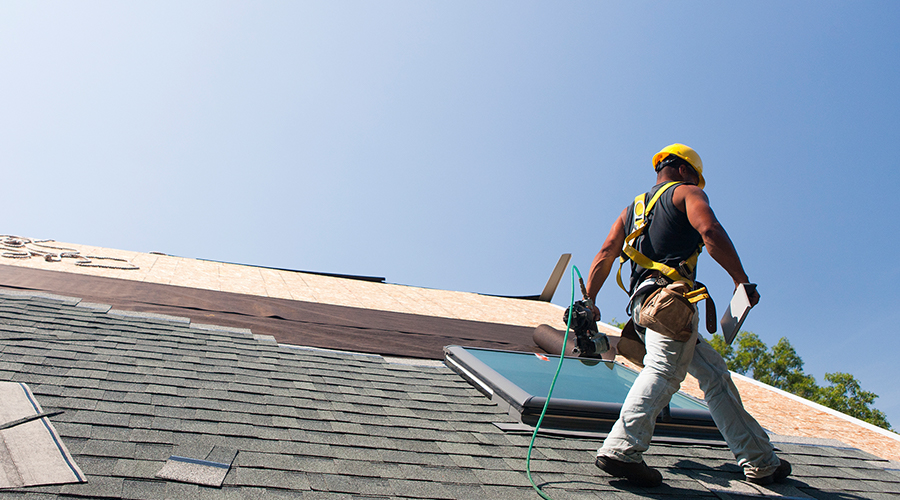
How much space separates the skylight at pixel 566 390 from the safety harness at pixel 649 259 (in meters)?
0.72

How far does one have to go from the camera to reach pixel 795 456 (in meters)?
3.31

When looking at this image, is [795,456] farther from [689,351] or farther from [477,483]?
[477,483]

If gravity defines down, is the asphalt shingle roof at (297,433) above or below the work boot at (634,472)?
below

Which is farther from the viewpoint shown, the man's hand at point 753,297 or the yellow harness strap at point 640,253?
the yellow harness strap at point 640,253

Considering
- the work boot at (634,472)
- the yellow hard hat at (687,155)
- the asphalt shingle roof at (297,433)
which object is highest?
the yellow hard hat at (687,155)

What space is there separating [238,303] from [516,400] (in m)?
4.55

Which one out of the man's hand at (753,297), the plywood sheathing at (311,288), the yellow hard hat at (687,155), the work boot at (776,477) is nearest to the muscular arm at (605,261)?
the yellow hard hat at (687,155)

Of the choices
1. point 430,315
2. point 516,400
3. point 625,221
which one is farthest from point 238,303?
point 625,221

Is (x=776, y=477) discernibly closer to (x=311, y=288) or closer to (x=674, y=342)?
(x=674, y=342)

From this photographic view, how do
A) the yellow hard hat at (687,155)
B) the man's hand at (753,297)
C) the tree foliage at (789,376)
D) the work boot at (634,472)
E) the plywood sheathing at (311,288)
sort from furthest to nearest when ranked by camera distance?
1. the tree foliage at (789,376)
2. the plywood sheathing at (311,288)
3. the yellow hard hat at (687,155)
4. the man's hand at (753,297)
5. the work boot at (634,472)

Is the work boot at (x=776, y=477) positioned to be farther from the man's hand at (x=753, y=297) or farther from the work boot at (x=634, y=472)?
the man's hand at (x=753, y=297)

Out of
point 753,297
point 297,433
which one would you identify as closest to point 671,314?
point 753,297

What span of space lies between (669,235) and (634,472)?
3.63 feet

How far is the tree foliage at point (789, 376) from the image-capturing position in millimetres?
23469
